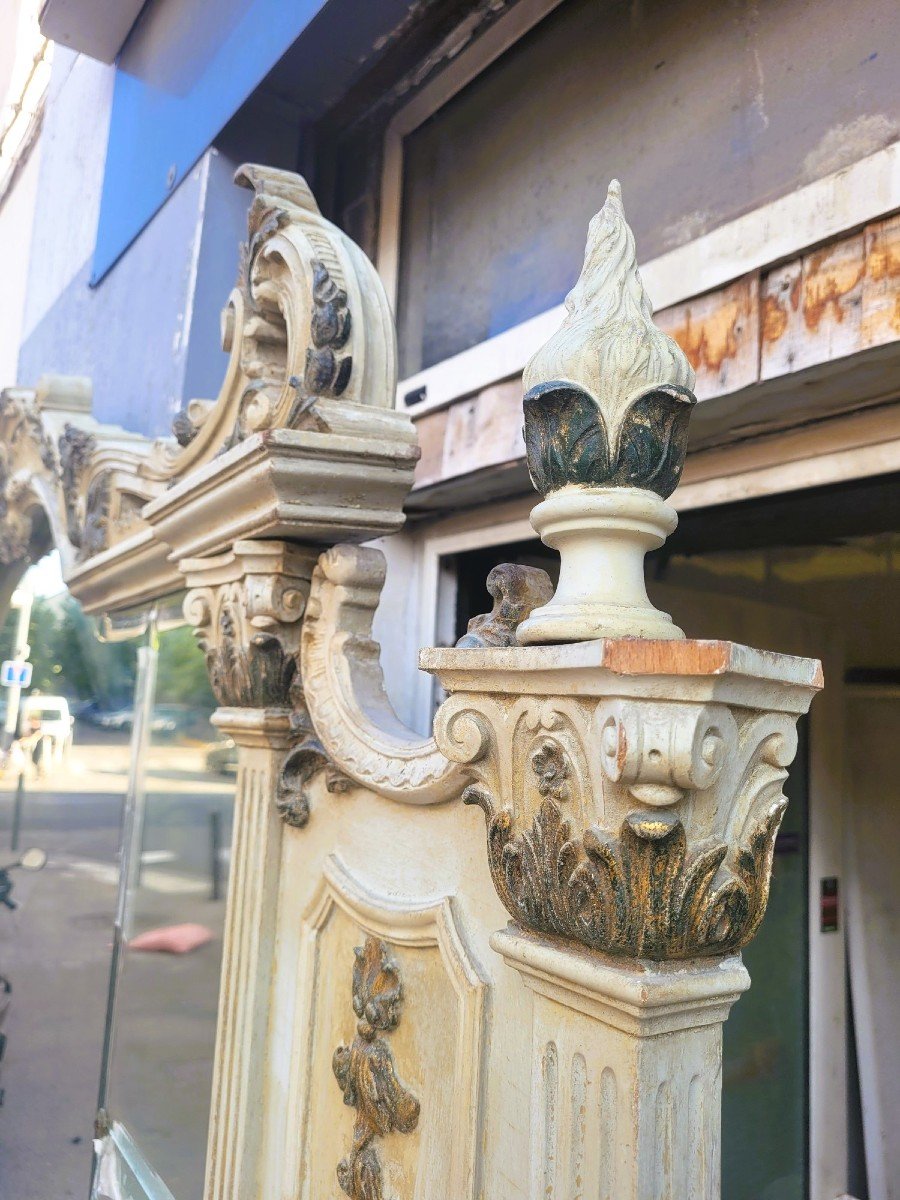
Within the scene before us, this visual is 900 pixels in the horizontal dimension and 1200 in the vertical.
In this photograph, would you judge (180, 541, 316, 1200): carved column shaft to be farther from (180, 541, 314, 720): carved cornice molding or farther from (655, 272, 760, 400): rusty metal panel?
(655, 272, 760, 400): rusty metal panel

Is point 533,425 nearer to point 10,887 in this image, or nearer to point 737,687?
point 737,687

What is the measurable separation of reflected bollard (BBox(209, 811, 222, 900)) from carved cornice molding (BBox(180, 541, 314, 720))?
1.23 metres

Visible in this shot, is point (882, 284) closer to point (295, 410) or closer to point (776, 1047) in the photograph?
point (295, 410)

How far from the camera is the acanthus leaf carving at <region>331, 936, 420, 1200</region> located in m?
1.37

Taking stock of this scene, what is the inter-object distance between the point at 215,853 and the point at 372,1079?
5.76 ft

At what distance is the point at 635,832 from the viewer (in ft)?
2.84

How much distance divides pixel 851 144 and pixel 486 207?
132 cm

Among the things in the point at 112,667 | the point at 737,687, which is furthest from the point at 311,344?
Result: the point at 112,667

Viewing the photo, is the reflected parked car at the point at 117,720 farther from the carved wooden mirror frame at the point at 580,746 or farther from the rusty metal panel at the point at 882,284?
the rusty metal panel at the point at 882,284

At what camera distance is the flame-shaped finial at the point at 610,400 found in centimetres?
96

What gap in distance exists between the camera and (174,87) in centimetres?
373

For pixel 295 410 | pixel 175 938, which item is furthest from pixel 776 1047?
pixel 295 410

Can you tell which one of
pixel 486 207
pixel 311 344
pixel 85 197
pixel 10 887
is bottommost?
pixel 10 887

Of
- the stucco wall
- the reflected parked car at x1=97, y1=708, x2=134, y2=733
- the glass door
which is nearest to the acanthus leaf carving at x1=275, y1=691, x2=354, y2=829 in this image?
the glass door
